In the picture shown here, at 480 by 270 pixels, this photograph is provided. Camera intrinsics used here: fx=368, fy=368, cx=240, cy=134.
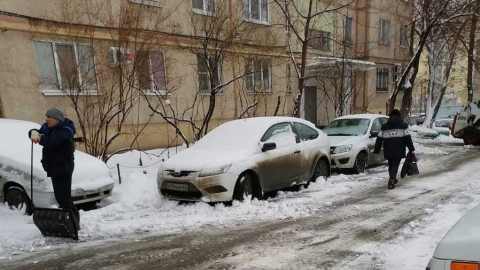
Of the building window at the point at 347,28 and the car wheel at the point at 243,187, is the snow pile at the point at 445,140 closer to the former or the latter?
the building window at the point at 347,28

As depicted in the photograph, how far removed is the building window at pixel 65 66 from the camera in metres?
9.41

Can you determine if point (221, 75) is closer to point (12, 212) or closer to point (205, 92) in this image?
point (205, 92)

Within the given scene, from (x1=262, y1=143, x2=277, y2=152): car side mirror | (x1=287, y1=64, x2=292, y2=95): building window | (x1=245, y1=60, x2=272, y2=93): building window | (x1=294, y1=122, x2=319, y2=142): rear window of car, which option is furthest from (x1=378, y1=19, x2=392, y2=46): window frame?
(x1=262, y1=143, x2=277, y2=152): car side mirror

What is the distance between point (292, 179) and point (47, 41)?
792cm

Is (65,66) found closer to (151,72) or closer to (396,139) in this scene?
(151,72)

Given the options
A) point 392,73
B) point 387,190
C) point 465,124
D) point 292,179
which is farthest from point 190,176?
point 392,73

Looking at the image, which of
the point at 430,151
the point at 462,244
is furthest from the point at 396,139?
the point at 430,151

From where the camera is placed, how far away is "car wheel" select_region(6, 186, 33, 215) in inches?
244

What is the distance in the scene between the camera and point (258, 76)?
1608 cm

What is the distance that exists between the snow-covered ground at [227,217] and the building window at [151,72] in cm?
316

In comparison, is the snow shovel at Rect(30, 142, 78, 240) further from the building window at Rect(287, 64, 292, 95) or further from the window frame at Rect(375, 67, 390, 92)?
the window frame at Rect(375, 67, 390, 92)

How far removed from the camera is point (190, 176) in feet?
20.6

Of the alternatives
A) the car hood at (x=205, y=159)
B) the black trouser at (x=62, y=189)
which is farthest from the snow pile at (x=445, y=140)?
the black trouser at (x=62, y=189)

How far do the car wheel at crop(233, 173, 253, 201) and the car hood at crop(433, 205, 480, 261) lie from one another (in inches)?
166
